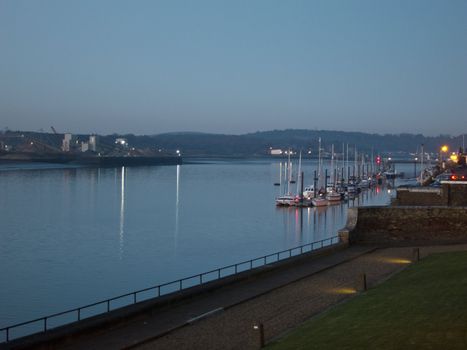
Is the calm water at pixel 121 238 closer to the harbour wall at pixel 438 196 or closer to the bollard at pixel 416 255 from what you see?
the harbour wall at pixel 438 196

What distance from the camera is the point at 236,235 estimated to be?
146ft

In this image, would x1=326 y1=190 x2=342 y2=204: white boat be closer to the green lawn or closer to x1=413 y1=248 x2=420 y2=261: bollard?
x1=413 y1=248 x2=420 y2=261: bollard

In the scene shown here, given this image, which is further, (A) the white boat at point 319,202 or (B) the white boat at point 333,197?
(B) the white boat at point 333,197

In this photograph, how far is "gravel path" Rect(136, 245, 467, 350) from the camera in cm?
1402

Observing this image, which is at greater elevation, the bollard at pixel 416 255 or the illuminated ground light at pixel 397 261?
the bollard at pixel 416 255

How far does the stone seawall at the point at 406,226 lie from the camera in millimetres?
26766

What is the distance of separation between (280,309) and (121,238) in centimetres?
2620

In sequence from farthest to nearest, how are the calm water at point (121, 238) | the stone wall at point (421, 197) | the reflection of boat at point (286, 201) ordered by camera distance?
the reflection of boat at point (286, 201)
the stone wall at point (421, 197)
the calm water at point (121, 238)

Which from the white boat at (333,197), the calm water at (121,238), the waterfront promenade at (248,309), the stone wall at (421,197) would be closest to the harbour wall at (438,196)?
the stone wall at (421,197)

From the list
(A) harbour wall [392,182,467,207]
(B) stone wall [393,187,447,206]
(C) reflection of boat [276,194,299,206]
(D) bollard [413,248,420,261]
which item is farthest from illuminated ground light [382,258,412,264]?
(C) reflection of boat [276,194,299,206]

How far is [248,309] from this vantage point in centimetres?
1666

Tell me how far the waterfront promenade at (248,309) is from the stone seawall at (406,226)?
3.37 meters

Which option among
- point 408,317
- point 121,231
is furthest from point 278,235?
point 408,317

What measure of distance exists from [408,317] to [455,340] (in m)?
2.58
